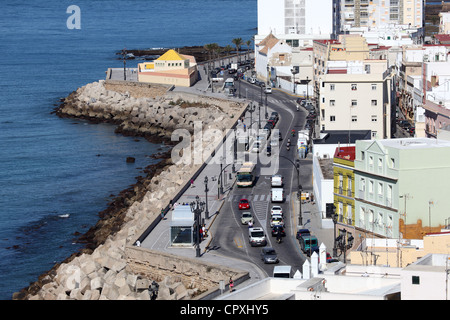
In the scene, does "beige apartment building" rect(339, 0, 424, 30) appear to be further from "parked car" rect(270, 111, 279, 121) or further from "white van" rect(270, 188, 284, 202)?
"white van" rect(270, 188, 284, 202)

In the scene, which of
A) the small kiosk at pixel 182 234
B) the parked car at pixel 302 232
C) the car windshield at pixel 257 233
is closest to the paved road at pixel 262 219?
the parked car at pixel 302 232

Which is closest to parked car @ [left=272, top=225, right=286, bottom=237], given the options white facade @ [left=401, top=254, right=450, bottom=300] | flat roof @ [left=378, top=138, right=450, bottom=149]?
flat roof @ [left=378, top=138, right=450, bottom=149]

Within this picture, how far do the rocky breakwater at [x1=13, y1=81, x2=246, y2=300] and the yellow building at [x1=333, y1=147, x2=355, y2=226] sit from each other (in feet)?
32.7

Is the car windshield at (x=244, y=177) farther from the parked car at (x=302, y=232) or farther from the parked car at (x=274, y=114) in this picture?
the parked car at (x=274, y=114)

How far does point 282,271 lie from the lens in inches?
1815

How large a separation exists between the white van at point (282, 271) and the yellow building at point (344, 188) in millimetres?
8736

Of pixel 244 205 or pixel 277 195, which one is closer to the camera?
pixel 244 205

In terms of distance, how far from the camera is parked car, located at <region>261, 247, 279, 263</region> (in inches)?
2010

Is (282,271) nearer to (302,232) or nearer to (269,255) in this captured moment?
(269,255)

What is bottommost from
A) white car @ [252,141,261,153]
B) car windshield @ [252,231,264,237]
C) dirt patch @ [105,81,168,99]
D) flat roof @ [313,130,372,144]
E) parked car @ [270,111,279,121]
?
car windshield @ [252,231,264,237]

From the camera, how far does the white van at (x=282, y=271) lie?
4572cm

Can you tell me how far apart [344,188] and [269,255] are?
6.85 metres

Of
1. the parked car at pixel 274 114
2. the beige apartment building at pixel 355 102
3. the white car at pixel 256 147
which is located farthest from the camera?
the parked car at pixel 274 114
